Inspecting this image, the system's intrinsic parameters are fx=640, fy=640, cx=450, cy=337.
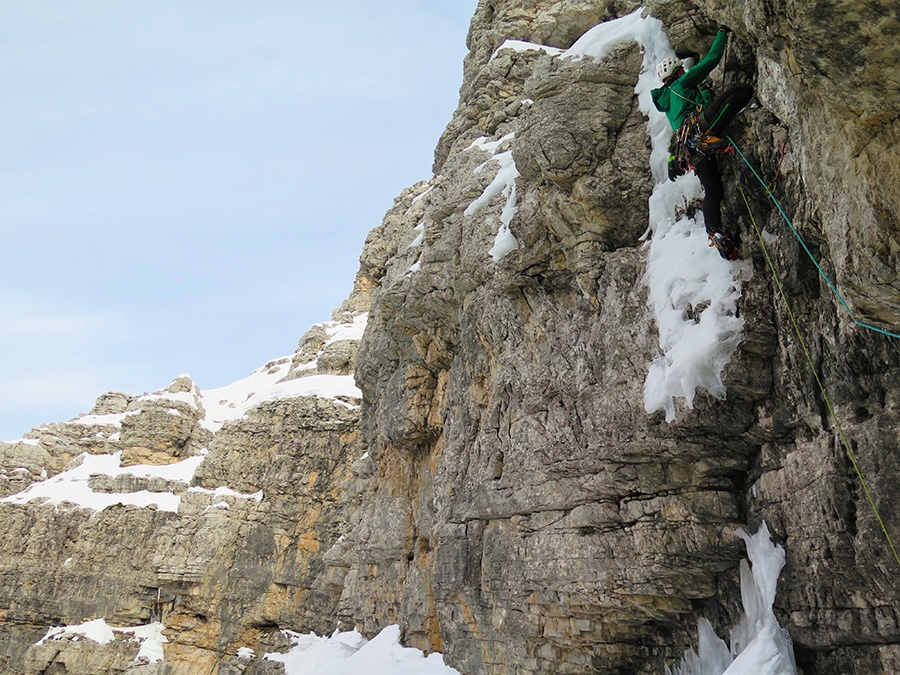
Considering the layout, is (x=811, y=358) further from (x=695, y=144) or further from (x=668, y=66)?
(x=668, y=66)


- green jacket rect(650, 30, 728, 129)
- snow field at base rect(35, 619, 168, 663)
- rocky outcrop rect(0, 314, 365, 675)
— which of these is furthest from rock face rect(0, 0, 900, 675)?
snow field at base rect(35, 619, 168, 663)

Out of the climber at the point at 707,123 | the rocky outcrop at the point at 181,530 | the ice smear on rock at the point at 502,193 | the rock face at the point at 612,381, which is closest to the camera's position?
the rock face at the point at 612,381

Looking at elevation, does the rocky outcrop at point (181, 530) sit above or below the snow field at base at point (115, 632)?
above

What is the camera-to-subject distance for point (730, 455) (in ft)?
30.1

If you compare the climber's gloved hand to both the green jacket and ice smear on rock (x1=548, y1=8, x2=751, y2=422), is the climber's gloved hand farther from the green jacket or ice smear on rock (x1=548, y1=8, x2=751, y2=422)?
the green jacket

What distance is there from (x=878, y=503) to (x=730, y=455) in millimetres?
2540

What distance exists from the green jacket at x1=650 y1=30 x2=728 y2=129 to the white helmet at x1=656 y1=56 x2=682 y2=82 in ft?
1.04

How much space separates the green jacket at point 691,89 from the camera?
8.75 m

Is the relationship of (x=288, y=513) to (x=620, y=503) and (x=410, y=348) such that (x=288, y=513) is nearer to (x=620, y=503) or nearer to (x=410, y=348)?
(x=410, y=348)

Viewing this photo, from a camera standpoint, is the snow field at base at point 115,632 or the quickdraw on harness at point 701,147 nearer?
the quickdraw on harness at point 701,147

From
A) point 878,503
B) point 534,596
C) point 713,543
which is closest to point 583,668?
point 534,596

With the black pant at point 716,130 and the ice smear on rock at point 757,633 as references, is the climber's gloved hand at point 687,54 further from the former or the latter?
the ice smear on rock at point 757,633

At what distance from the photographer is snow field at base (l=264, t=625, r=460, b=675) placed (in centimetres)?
1705

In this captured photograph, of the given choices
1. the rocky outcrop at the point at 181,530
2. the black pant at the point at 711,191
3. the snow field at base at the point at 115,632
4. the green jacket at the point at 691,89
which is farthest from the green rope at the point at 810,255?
the snow field at base at the point at 115,632
